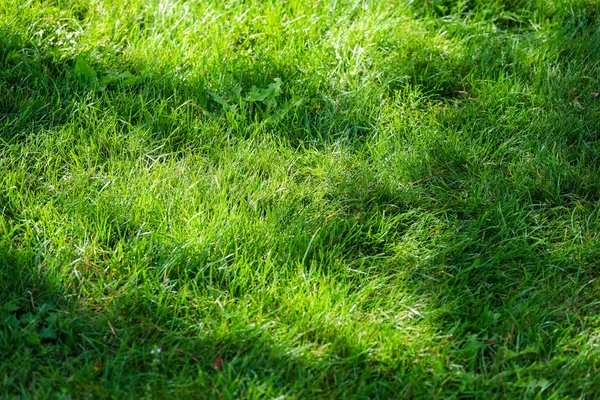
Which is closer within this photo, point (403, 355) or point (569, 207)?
point (403, 355)

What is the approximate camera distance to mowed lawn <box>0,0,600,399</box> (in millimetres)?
2895

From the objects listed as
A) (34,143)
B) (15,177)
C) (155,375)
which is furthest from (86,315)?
(34,143)

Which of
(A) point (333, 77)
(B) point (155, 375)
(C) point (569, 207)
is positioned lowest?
(B) point (155, 375)

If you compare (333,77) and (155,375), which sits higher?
(333,77)

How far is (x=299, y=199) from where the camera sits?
11.6ft

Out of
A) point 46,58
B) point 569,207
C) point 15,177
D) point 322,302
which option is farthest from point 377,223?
point 46,58

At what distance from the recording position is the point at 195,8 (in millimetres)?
4500

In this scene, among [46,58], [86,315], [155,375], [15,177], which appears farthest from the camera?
[46,58]

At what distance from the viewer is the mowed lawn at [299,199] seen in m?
2.89

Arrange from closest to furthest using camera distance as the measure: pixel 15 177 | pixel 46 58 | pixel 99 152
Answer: pixel 15 177 < pixel 99 152 < pixel 46 58

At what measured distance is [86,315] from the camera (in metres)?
2.98

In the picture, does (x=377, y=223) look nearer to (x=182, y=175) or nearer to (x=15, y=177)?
(x=182, y=175)

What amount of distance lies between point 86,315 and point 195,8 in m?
2.17

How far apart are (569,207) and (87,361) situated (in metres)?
2.24
